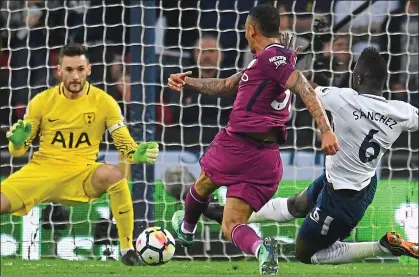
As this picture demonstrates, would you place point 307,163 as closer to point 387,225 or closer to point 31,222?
point 387,225

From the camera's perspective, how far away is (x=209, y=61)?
10.6 meters

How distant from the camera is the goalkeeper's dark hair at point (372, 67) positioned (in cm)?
730

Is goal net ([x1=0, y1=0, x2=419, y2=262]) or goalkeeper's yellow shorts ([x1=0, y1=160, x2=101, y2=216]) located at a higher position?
goal net ([x1=0, y1=0, x2=419, y2=262])

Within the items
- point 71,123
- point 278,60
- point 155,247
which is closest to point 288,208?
point 155,247

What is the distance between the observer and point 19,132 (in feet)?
26.4

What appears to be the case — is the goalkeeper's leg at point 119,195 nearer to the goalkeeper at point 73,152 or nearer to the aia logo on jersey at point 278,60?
the goalkeeper at point 73,152

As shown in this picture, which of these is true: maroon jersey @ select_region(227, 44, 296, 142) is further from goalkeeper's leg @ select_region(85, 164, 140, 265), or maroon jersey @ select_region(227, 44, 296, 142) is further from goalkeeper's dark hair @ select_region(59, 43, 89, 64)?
goalkeeper's dark hair @ select_region(59, 43, 89, 64)

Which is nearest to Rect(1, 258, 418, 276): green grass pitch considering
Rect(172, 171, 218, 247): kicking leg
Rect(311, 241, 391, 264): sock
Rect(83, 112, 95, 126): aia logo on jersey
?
Rect(172, 171, 218, 247): kicking leg

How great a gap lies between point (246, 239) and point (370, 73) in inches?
53.8

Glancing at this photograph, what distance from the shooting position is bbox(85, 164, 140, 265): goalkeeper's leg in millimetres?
8250

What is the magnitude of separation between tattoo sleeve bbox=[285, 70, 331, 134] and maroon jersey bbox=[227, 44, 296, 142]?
0.29 feet

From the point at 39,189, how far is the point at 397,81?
12.9 ft

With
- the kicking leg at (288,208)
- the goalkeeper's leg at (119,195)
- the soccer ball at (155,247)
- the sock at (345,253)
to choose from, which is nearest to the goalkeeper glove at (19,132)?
the goalkeeper's leg at (119,195)

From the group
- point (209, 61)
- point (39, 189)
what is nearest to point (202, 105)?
point (209, 61)
